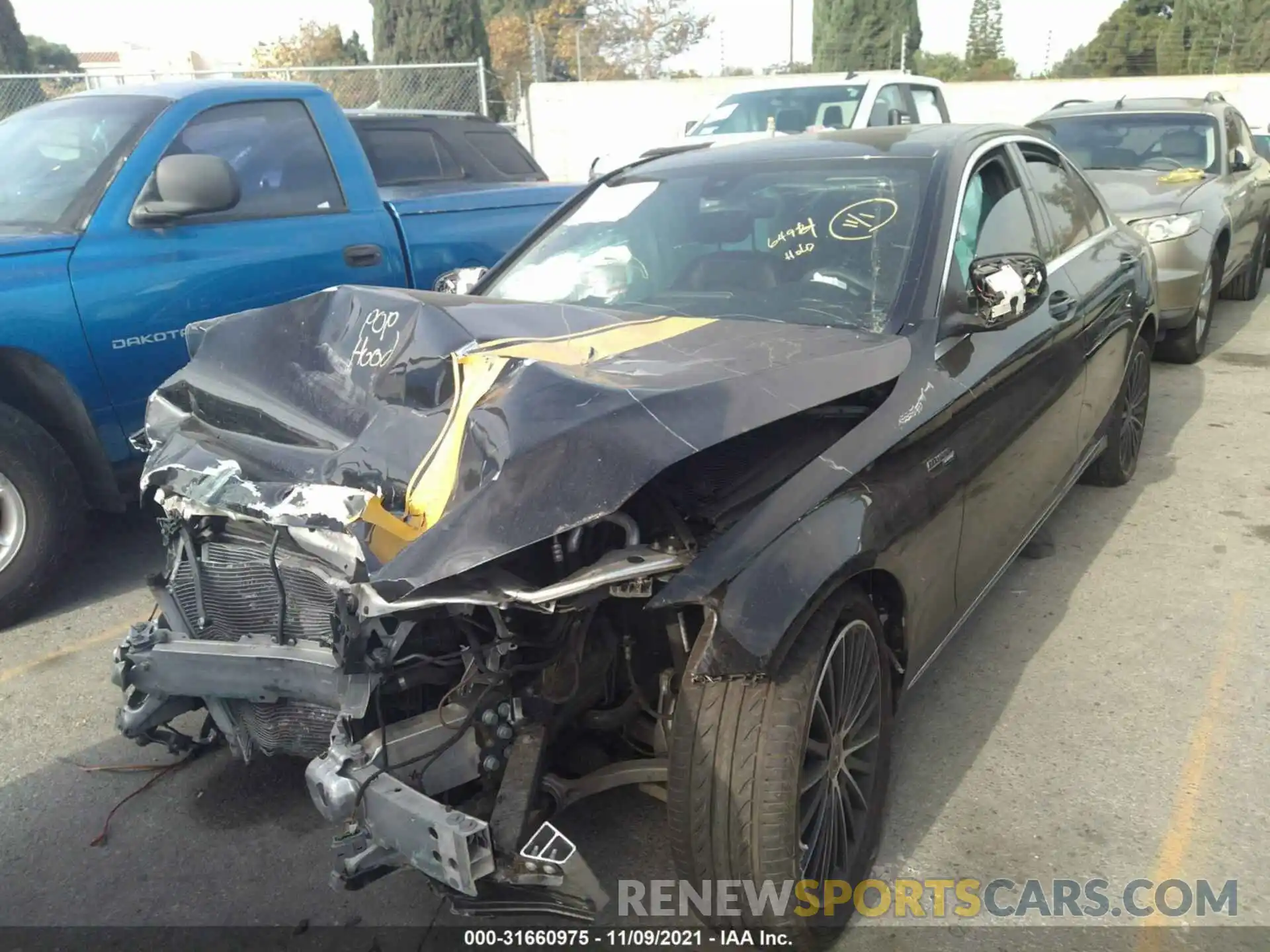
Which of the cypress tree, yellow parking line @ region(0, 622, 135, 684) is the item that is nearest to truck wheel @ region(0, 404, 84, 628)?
yellow parking line @ region(0, 622, 135, 684)

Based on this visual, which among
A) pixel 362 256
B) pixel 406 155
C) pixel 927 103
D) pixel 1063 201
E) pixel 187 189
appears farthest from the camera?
pixel 927 103

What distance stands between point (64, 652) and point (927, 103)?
9.78m

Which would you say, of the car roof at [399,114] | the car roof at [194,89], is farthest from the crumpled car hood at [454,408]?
the car roof at [399,114]

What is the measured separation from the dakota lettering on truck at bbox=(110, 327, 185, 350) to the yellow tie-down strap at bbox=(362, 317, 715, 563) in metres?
2.22

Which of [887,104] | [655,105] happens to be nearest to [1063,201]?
[887,104]

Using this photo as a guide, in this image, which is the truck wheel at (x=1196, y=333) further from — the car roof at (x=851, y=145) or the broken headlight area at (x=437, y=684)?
the broken headlight area at (x=437, y=684)

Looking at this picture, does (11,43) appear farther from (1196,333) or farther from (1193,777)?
(1193,777)

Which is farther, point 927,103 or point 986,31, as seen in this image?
point 986,31

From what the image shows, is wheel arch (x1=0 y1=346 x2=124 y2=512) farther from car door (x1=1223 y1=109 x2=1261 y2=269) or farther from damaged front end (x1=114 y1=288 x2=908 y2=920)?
car door (x1=1223 y1=109 x2=1261 y2=269)

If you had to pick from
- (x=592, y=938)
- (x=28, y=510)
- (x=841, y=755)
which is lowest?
(x=592, y=938)

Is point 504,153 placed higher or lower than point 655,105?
lower

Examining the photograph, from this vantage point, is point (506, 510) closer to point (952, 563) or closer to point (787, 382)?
point (787, 382)

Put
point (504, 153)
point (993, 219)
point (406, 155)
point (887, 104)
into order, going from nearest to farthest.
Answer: point (993, 219) → point (406, 155) → point (504, 153) → point (887, 104)

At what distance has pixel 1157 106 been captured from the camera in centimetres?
872
